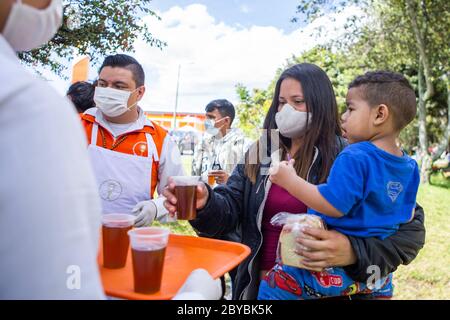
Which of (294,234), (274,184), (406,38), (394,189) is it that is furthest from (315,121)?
(406,38)

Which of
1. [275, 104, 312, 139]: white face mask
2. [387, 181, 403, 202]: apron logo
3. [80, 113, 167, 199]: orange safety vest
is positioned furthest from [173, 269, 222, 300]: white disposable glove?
[80, 113, 167, 199]: orange safety vest

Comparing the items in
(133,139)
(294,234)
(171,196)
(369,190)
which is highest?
(133,139)

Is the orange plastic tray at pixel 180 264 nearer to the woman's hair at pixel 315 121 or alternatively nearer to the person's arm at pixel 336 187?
the person's arm at pixel 336 187

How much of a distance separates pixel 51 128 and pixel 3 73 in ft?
0.47

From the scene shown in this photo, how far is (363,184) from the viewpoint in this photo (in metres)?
1.64

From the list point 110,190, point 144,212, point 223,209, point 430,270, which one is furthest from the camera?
point 430,270

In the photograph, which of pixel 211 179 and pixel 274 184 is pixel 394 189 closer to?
pixel 274 184

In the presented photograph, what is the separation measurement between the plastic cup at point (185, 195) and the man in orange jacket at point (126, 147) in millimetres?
712

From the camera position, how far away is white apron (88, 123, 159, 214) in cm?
275

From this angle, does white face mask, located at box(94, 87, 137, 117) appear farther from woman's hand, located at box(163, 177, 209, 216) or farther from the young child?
the young child

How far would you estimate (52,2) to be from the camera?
37.6 inches

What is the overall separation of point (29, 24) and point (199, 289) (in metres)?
0.81

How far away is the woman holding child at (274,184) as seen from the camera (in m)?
2.02

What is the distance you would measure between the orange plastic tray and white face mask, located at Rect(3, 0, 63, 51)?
0.77 meters
